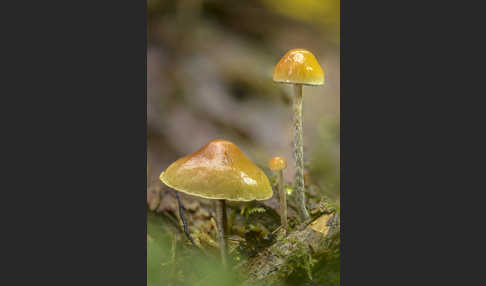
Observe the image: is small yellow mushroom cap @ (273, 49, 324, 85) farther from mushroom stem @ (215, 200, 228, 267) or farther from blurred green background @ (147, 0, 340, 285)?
mushroom stem @ (215, 200, 228, 267)

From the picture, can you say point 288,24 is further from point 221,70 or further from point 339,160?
point 339,160

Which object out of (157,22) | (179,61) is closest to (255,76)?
(179,61)

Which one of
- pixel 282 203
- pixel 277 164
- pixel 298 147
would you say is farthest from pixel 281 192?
pixel 298 147

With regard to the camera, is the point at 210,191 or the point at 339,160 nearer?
the point at 210,191

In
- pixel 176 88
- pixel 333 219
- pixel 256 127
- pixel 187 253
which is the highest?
pixel 176 88

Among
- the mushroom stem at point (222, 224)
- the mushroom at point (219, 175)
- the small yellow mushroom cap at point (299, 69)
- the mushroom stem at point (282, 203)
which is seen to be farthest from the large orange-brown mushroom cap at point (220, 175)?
the small yellow mushroom cap at point (299, 69)

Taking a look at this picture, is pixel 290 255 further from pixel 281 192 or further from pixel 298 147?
pixel 298 147
